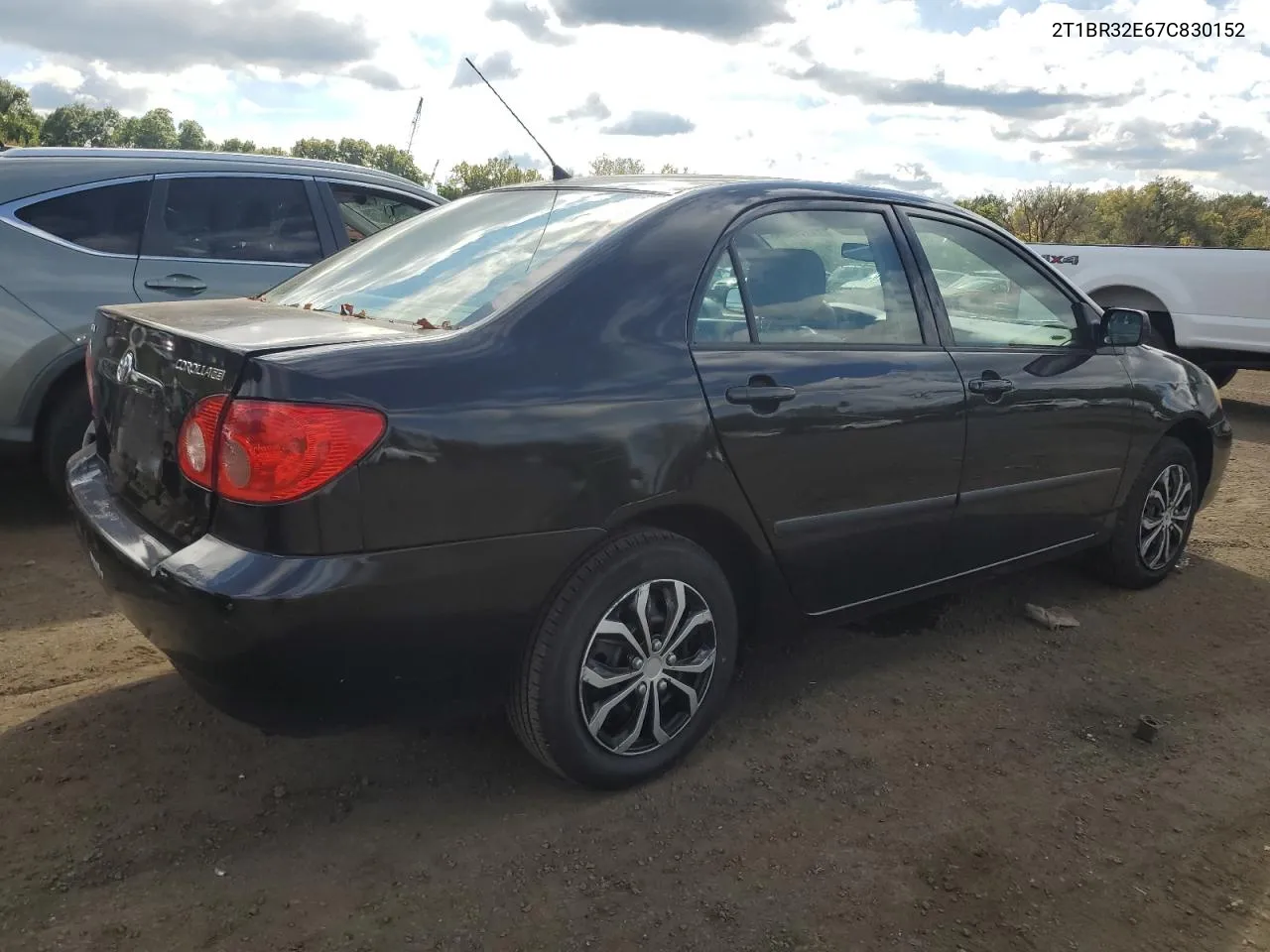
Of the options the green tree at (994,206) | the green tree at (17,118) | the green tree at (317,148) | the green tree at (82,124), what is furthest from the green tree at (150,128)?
the green tree at (994,206)

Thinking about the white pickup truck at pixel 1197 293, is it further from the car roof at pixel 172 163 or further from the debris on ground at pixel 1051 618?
the car roof at pixel 172 163

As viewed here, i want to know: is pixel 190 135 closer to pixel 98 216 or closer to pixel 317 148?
pixel 317 148

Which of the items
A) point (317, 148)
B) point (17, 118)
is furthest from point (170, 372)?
point (17, 118)

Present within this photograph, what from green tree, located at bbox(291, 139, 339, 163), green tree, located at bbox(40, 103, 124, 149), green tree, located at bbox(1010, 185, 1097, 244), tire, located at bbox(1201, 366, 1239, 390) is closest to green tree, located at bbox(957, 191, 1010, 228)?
green tree, located at bbox(1010, 185, 1097, 244)

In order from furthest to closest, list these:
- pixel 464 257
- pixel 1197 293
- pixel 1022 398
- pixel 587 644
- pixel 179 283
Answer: pixel 1197 293 → pixel 179 283 → pixel 1022 398 → pixel 464 257 → pixel 587 644

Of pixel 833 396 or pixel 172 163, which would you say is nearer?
pixel 833 396

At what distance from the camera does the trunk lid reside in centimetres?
239

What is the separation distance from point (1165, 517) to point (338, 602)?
3.90m

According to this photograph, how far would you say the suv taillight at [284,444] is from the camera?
2.22 metres

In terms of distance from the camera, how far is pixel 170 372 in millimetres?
2521

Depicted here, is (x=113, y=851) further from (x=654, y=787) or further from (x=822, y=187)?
(x=822, y=187)

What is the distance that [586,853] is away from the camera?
2.61m

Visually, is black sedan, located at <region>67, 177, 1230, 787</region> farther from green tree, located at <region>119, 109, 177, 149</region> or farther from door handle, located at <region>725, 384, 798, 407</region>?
green tree, located at <region>119, 109, 177, 149</region>

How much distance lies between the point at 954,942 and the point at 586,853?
0.89 m
